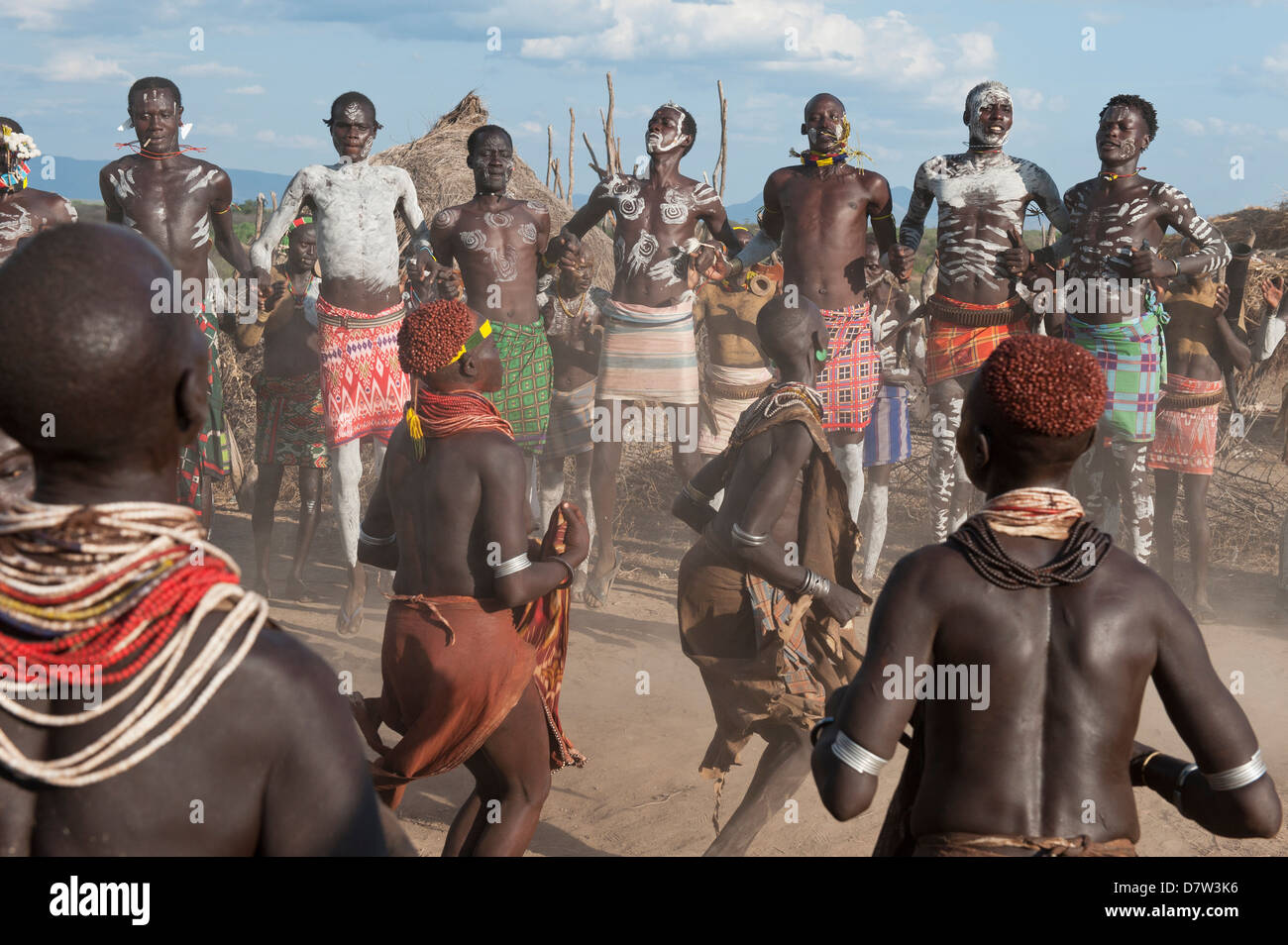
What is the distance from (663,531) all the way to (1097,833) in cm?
686

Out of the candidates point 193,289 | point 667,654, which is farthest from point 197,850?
point 193,289

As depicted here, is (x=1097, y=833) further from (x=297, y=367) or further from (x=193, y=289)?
(x=297, y=367)

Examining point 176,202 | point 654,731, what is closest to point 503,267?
point 176,202

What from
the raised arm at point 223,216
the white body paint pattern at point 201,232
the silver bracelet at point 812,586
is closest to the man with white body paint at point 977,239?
the silver bracelet at point 812,586

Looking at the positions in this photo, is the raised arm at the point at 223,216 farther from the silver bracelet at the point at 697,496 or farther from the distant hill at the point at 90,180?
the distant hill at the point at 90,180

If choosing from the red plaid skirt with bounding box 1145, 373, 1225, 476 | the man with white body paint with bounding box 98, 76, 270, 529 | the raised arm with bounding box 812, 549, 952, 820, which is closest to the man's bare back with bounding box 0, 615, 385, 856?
the raised arm with bounding box 812, 549, 952, 820

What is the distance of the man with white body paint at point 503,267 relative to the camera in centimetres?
704

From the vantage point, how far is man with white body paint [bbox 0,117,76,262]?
6090 millimetres

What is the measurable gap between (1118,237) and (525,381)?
10.8 feet

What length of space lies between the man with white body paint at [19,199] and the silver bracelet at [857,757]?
542 cm

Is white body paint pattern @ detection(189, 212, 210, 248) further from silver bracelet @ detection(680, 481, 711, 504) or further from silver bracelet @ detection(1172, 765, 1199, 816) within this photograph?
silver bracelet @ detection(1172, 765, 1199, 816)

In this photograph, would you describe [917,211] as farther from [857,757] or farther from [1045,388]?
[857,757]

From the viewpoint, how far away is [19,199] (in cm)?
616

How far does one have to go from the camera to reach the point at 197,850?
1.39 metres
